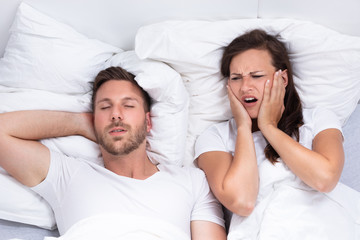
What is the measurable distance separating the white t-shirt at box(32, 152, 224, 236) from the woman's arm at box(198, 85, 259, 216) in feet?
0.33

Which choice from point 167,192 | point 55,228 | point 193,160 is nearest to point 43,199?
point 55,228

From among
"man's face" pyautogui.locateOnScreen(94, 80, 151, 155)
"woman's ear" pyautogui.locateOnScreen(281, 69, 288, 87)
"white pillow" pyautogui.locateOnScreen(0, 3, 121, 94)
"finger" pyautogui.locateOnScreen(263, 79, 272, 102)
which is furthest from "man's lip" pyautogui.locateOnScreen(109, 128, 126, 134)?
"woman's ear" pyautogui.locateOnScreen(281, 69, 288, 87)

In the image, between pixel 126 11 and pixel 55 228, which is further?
pixel 126 11

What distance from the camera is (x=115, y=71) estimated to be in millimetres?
1721

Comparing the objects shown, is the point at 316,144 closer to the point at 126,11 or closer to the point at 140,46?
the point at 140,46

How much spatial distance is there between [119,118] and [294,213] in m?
0.73

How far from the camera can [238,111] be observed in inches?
65.9

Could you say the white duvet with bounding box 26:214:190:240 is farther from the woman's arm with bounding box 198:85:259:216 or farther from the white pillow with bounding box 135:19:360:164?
the white pillow with bounding box 135:19:360:164

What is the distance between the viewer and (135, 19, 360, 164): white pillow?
174cm

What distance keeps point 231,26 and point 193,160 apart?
0.59 m

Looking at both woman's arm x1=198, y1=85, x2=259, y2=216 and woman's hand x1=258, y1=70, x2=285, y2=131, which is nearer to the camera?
woman's arm x1=198, y1=85, x2=259, y2=216

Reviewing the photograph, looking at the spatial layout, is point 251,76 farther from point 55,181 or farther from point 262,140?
point 55,181

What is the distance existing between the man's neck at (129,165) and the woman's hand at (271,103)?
1.59 feet

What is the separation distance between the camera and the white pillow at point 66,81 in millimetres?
1696
